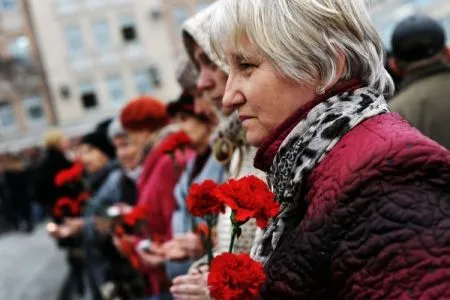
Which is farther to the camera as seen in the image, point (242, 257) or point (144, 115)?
point (144, 115)

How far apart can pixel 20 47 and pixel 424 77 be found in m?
30.7

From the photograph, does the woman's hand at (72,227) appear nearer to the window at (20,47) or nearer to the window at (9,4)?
the window at (20,47)

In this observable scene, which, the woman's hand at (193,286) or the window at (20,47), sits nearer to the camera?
the woman's hand at (193,286)

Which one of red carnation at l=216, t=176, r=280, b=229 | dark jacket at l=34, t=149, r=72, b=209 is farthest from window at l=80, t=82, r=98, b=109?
red carnation at l=216, t=176, r=280, b=229

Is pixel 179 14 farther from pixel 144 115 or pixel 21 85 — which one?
pixel 144 115

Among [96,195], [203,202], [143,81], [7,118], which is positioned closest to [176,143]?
[203,202]

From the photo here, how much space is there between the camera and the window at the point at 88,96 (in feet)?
105

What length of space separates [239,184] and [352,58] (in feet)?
1.17

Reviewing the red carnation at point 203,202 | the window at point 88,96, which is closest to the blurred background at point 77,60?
the window at point 88,96

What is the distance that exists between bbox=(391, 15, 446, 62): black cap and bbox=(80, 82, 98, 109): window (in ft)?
98.0

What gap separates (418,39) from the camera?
11.0 ft

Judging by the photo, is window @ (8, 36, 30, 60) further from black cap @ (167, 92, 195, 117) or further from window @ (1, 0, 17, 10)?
black cap @ (167, 92, 195, 117)

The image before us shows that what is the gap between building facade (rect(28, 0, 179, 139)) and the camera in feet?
103

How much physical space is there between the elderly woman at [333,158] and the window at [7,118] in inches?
1276
